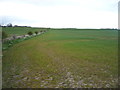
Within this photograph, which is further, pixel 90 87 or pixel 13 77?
pixel 13 77

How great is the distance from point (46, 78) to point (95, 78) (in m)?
3.40

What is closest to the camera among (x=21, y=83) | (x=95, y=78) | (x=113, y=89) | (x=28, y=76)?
(x=113, y=89)

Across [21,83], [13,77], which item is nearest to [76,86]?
[21,83]

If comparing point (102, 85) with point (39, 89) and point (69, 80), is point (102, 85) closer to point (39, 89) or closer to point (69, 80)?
point (69, 80)

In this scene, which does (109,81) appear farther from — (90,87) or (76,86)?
(76,86)

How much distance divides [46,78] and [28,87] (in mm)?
1638

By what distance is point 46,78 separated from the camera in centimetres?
839

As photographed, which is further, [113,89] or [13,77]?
[13,77]

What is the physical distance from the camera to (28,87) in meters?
7.04

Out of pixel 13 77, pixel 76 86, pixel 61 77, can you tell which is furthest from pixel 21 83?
pixel 76 86

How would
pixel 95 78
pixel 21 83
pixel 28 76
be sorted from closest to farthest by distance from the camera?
pixel 21 83
pixel 95 78
pixel 28 76

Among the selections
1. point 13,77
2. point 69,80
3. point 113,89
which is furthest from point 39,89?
point 113,89

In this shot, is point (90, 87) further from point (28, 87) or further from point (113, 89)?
point (28, 87)

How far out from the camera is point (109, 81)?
7715mm
